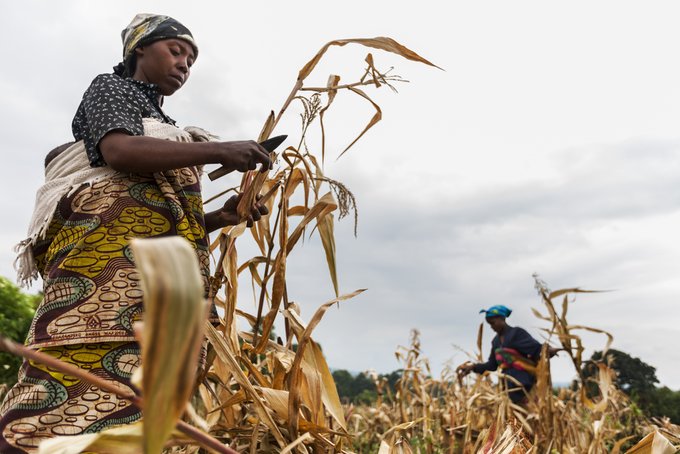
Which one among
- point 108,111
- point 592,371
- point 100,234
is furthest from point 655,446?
point 592,371

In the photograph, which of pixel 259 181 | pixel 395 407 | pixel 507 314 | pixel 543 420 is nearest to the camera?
pixel 259 181

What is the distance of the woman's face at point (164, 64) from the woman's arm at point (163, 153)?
32cm

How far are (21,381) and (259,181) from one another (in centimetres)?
64

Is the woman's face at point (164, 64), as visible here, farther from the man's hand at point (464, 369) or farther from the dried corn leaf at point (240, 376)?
the man's hand at point (464, 369)

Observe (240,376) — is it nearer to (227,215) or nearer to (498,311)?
(227,215)

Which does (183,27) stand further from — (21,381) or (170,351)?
(170,351)

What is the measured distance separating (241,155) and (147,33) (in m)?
0.49

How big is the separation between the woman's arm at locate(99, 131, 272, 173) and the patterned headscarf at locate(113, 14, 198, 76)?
367 millimetres

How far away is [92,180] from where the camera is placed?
1287mm

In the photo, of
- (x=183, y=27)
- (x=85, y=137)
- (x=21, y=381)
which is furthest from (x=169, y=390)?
(x=183, y=27)

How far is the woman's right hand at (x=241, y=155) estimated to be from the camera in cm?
122

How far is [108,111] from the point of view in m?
1.26

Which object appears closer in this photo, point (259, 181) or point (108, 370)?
point (108, 370)

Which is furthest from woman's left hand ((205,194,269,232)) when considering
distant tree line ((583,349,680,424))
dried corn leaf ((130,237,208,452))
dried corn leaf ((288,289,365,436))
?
distant tree line ((583,349,680,424))
